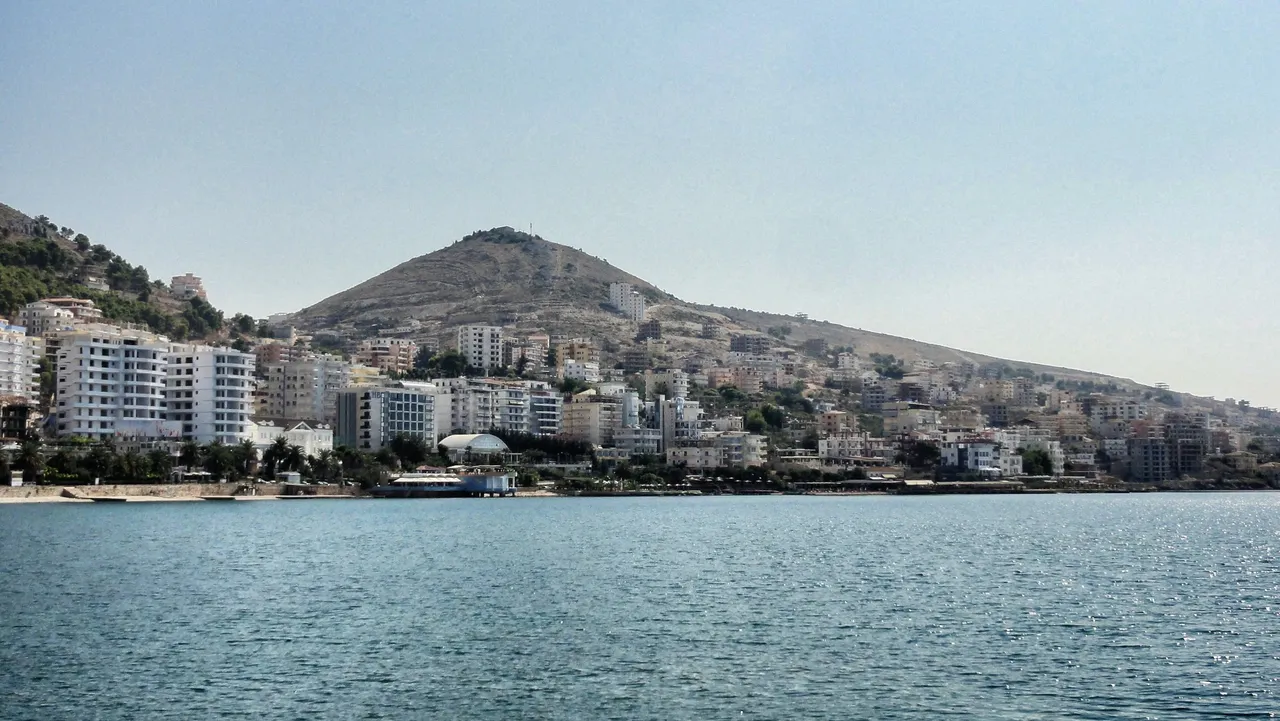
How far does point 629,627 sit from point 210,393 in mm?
89253

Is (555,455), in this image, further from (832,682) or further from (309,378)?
(832,682)

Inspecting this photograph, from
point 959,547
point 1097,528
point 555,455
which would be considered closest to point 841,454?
point 555,455

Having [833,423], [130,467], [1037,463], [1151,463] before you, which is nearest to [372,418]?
[130,467]

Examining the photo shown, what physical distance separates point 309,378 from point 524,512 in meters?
59.5

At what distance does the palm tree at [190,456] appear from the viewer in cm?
10281

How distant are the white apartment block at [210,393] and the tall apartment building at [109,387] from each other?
1.19 m

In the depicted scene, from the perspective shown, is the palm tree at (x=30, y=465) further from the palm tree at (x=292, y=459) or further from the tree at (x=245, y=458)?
the palm tree at (x=292, y=459)

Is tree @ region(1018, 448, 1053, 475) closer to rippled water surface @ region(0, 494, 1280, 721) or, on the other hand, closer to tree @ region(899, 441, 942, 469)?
tree @ region(899, 441, 942, 469)

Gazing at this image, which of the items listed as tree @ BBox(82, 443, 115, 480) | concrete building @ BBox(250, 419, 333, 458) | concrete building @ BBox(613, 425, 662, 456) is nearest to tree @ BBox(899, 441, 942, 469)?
concrete building @ BBox(613, 425, 662, 456)

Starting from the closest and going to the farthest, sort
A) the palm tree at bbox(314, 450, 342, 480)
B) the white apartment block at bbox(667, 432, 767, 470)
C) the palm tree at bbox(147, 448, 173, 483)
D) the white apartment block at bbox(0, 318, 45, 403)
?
the palm tree at bbox(147, 448, 173, 483) < the palm tree at bbox(314, 450, 342, 480) < the white apartment block at bbox(0, 318, 45, 403) < the white apartment block at bbox(667, 432, 767, 470)

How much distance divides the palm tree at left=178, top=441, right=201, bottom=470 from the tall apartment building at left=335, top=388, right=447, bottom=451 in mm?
32372

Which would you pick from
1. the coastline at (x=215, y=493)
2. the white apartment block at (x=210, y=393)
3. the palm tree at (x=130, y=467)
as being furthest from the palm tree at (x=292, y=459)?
the palm tree at (x=130, y=467)

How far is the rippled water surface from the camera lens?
24234 mm

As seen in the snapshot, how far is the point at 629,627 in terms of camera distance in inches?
1281
